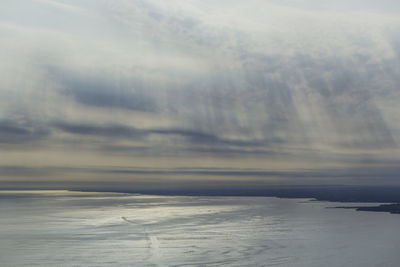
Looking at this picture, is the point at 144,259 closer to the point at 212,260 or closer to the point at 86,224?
the point at 212,260

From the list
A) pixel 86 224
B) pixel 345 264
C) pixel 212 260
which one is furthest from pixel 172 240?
pixel 86 224

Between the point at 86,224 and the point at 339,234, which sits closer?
the point at 339,234

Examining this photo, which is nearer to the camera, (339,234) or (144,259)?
(144,259)

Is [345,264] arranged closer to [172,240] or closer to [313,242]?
[313,242]

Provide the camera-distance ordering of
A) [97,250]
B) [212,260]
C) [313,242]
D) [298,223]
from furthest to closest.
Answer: [298,223]
[313,242]
[97,250]
[212,260]

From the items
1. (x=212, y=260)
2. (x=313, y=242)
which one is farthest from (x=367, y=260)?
(x=212, y=260)

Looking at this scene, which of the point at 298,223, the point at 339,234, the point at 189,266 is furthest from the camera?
the point at 298,223

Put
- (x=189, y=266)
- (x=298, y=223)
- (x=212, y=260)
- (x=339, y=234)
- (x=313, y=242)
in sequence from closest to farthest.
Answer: (x=189, y=266), (x=212, y=260), (x=313, y=242), (x=339, y=234), (x=298, y=223)

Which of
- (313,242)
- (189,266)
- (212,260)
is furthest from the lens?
(313,242)
